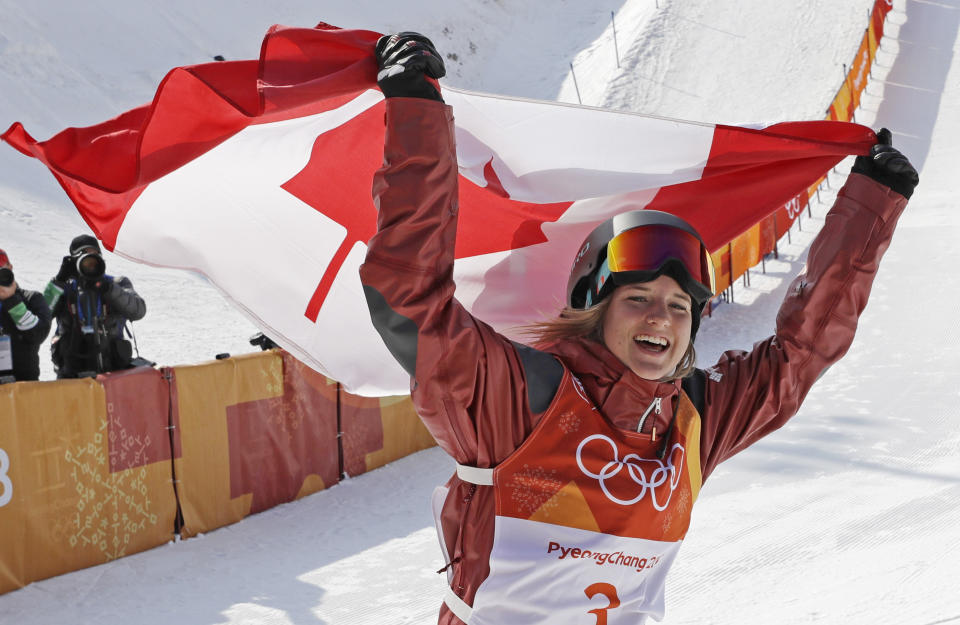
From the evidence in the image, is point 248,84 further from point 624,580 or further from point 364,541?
point 364,541

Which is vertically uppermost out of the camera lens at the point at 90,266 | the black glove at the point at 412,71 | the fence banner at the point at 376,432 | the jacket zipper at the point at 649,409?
the black glove at the point at 412,71

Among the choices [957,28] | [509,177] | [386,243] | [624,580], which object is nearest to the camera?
[386,243]

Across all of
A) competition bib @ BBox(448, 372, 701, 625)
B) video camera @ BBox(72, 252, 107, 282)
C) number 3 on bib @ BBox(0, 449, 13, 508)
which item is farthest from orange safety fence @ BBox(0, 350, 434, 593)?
competition bib @ BBox(448, 372, 701, 625)

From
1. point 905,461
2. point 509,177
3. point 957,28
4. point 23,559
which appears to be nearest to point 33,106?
point 23,559

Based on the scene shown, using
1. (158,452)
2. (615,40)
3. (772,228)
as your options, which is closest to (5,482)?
(158,452)

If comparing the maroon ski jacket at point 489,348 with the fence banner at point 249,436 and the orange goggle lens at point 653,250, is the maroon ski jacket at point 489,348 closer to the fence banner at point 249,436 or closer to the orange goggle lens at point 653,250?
the orange goggle lens at point 653,250

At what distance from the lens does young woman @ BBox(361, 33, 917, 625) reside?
6.19 feet

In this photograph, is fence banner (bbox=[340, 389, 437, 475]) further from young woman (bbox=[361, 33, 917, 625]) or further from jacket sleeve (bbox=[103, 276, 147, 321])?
young woman (bbox=[361, 33, 917, 625])

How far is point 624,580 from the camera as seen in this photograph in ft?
7.08

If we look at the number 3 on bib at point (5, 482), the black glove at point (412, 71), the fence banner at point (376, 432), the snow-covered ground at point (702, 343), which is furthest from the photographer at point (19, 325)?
the black glove at point (412, 71)

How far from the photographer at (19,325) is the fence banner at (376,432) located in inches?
92.8

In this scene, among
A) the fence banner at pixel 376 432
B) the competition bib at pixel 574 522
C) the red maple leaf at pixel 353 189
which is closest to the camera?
the competition bib at pixel 574 522

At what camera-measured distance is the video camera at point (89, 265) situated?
674cm

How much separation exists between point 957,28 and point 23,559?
1025 inches
